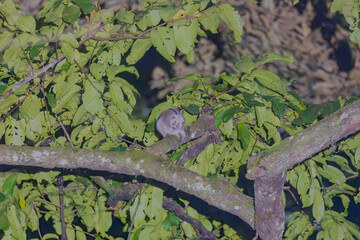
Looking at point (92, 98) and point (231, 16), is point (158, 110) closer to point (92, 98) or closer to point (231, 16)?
point (92, 98)

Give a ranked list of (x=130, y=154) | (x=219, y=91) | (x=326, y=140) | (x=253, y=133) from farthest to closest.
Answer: (x=253, y=133)
(x=219, y=91)
(x=130, y=154)
(x=326, y=140)

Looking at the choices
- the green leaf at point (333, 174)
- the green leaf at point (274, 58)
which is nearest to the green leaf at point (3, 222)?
the green leaf at point (274, 58)

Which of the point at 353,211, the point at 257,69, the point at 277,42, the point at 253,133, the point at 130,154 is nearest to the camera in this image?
the point at 130,154

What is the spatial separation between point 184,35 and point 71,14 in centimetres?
Answer: 46

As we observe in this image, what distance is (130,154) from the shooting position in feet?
5.74

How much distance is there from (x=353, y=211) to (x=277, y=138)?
1771mm

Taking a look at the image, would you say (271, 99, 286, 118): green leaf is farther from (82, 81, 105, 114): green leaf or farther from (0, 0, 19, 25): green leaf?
(0, 0, 19, 25): green leaf

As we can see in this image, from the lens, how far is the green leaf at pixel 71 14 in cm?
166

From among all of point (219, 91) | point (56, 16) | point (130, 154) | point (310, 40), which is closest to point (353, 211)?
point (310, 40)

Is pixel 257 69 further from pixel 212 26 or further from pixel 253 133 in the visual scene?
pixel 253 133

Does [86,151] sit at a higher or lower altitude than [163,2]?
lower

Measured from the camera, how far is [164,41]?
1.72 meters

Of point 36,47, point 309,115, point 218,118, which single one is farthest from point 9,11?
point 309,115

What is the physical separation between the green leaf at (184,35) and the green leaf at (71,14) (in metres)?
0.39
